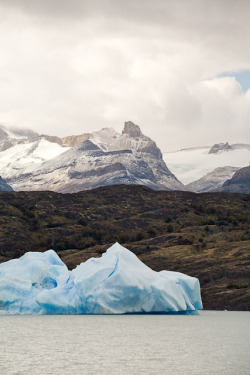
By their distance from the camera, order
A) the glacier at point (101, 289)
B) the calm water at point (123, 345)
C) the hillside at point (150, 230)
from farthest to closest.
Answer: the hillside at point (150, 230) < the glacier at point (101, 289) < the calm water at point (123, 345)

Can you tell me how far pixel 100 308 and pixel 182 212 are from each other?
93.9m

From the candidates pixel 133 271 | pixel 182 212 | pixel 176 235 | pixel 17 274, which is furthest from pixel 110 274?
pixel 182 212

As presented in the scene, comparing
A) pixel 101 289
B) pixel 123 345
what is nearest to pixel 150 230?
pixel 101 289

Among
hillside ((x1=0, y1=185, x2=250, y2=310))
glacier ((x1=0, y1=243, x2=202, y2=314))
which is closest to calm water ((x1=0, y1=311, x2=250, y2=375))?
glacier ((x1=0, y1=243, x2=202, y2=314))

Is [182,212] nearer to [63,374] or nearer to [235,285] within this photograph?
[235,285]

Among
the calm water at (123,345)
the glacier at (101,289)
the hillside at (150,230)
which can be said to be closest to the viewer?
the calm water at (123,345)

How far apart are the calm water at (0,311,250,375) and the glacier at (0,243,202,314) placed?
1505 millimetres

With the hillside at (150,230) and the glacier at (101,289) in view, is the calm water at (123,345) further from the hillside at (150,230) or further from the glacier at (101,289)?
the hillside at (150,230)

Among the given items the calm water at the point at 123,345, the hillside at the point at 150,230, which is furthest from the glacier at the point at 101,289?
the hillside at the point at 150,230

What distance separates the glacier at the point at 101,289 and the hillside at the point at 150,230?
2136 centimetres

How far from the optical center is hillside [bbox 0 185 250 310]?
9694 cm

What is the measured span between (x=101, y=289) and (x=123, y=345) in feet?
61.3

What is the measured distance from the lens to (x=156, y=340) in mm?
49656

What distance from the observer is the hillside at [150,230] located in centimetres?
9694
